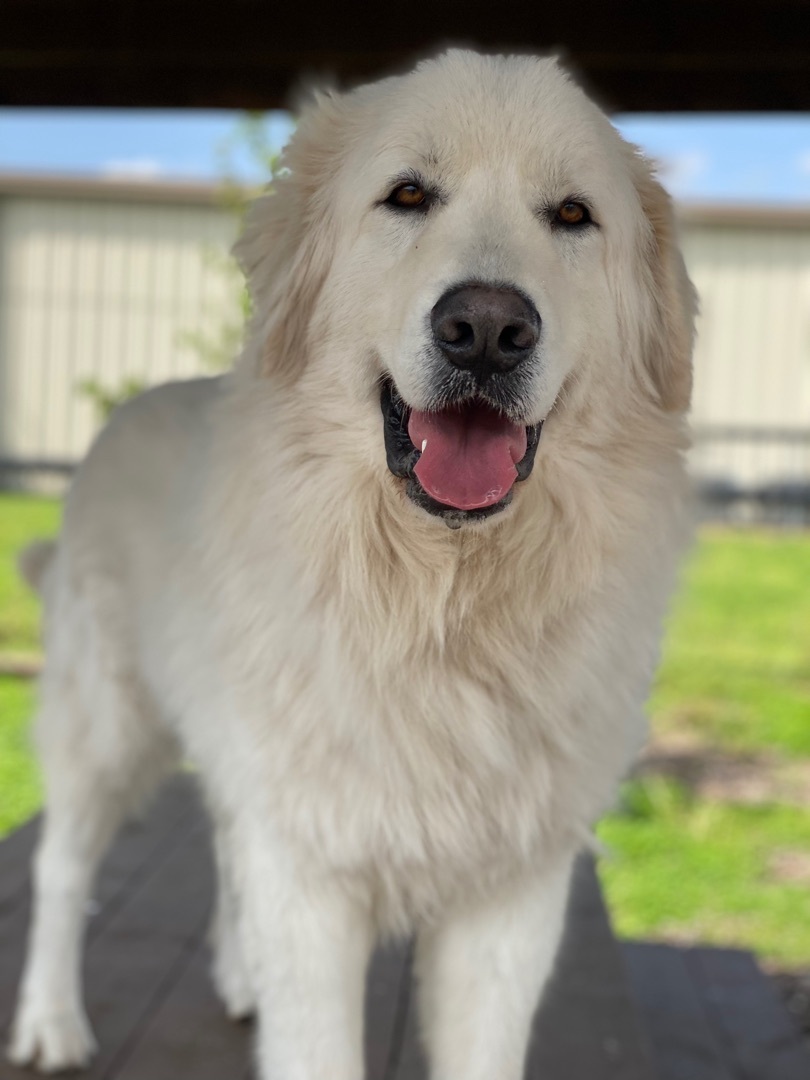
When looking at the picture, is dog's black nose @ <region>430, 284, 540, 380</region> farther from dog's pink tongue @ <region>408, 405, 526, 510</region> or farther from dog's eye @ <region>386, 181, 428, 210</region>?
dog's eye @ <region>386, 181, 428, 210</region>

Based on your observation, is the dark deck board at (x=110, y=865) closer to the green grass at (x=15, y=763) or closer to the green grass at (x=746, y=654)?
the green grass at (x=15, y=763)

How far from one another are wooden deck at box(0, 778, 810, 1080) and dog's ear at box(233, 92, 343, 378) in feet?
4.68

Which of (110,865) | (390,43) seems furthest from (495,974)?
(390,43)

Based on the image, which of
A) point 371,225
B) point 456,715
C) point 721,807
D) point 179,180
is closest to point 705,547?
point 456,715

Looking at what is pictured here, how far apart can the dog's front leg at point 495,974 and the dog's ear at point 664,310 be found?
2.57ft

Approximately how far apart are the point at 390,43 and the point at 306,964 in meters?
2.06

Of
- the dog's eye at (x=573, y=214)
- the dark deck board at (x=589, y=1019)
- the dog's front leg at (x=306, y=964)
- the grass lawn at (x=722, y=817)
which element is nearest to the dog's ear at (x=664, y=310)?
the dog's eye at (x=573, y=214)

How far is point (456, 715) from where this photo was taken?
1.71m

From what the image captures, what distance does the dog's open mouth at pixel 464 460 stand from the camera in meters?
1.54

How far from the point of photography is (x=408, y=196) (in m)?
1.67

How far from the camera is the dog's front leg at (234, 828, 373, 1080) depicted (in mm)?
1742

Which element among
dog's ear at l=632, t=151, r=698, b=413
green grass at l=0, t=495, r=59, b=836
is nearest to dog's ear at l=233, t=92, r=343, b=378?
dog's ear at l=632, t=151, r=698, b=413

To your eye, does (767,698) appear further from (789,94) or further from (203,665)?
(203,665)

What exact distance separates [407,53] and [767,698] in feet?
15.7
